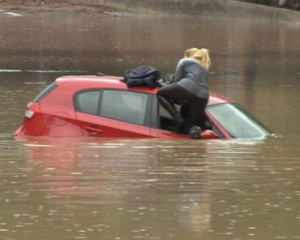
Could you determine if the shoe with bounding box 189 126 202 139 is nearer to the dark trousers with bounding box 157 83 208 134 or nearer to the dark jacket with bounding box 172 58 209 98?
the dark trousers with bounding box 157 83 208 134

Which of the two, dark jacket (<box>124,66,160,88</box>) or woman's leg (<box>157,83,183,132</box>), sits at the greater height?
dark jacket (<box>124,66,160,88</box>)

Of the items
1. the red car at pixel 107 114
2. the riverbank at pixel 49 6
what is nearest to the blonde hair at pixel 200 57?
the red car at pixel 107 114

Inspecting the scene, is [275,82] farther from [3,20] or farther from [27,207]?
[3,20]

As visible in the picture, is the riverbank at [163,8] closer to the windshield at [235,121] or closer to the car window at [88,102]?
the windshield at [235,121]

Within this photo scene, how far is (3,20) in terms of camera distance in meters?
41.3

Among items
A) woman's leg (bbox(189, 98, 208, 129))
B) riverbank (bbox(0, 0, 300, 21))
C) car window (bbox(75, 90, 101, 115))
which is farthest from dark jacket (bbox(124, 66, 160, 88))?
riverbank (bbox(0, 0, 300, 21))

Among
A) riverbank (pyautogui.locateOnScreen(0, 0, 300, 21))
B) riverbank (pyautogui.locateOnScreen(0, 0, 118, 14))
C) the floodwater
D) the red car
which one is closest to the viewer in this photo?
the floodwater

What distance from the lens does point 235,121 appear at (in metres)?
13.2

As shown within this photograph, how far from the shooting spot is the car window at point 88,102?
1285 centimetres

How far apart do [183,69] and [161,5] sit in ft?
109

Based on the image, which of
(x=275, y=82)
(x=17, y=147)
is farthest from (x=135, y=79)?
(x=275, y=82)

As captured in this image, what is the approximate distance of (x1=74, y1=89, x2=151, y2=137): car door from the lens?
A: 12703 millimetres

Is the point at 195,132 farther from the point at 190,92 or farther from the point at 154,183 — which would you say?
the point at 154,183

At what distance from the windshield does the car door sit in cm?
81
